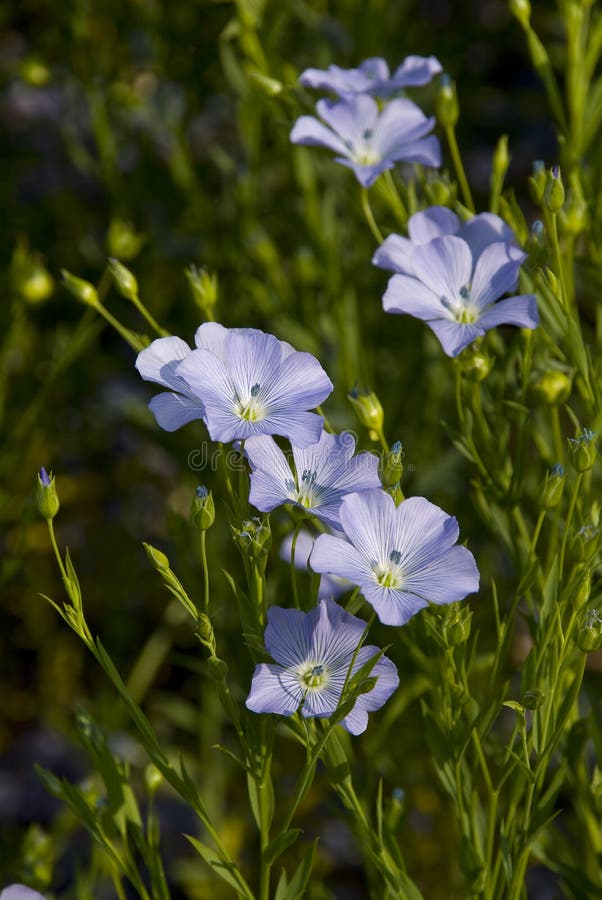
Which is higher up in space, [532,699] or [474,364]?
[474,364]

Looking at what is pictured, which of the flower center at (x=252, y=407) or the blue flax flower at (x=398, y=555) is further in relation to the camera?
the flower center at (x=252, y=407)

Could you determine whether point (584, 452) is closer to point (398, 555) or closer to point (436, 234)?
point (398, 555)

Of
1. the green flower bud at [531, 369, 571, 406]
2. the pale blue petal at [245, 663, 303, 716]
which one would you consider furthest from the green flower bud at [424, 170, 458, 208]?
the pale blue petal at [245, 663, 303, 716]

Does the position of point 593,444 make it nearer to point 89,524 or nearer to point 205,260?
point 205,260

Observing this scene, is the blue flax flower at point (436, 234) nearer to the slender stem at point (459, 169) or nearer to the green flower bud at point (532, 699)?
the slender stem at point (459, 169)

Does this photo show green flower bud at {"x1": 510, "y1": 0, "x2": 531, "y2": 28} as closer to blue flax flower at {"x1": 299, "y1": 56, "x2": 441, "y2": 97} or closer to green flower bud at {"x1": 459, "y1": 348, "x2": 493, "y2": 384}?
blue flax flower at {"x1": 299, "y1": 56, "x2": 441, "y2": 97}

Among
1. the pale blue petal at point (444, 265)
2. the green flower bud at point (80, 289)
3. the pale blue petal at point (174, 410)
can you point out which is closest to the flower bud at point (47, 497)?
the pale blue petal at point (174, 410)

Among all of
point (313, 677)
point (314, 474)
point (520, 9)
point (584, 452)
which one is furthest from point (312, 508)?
point (520, 9)
